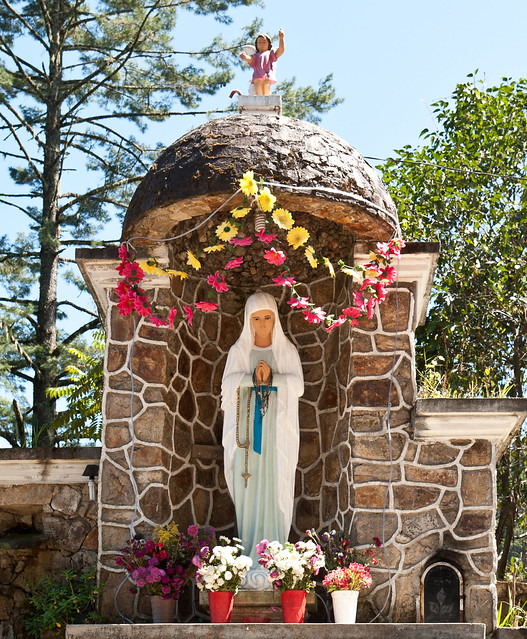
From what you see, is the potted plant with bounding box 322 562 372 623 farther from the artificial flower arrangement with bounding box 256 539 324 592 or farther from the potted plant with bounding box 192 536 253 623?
the potted plant with bounding box 192 536 253 623

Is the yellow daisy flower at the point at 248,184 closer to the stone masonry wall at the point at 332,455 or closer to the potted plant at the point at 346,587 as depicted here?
the stone masonry wall at the point at 332,455

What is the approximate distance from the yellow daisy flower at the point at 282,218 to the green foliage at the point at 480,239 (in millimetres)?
6381

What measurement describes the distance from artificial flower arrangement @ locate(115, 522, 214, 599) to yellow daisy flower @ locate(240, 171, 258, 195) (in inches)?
101

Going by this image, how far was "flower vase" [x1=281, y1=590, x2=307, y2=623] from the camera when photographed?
23.2ft

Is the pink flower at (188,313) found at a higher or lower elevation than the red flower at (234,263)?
lower

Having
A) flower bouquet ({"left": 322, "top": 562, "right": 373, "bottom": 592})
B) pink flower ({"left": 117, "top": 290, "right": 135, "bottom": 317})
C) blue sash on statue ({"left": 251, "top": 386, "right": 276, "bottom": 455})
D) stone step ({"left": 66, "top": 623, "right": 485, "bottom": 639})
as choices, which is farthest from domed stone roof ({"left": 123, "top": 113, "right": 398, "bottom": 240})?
stone step ({"left": 66, "top": 623, "right": 485, "bottom": 639})

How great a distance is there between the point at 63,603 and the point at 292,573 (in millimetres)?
1902

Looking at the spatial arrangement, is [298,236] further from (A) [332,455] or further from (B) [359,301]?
(A) [332,455]

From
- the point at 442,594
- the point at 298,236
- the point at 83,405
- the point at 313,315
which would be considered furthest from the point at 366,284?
the point at 83,405

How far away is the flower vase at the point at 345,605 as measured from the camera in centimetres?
711

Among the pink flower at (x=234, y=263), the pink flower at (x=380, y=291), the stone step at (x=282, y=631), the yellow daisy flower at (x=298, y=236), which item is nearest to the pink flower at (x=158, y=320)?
the pink flower at (x=234, y=263)

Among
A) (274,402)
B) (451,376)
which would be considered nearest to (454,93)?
(451,376)

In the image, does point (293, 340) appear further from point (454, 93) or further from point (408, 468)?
point (454, 93)

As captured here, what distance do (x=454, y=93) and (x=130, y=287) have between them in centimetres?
879
